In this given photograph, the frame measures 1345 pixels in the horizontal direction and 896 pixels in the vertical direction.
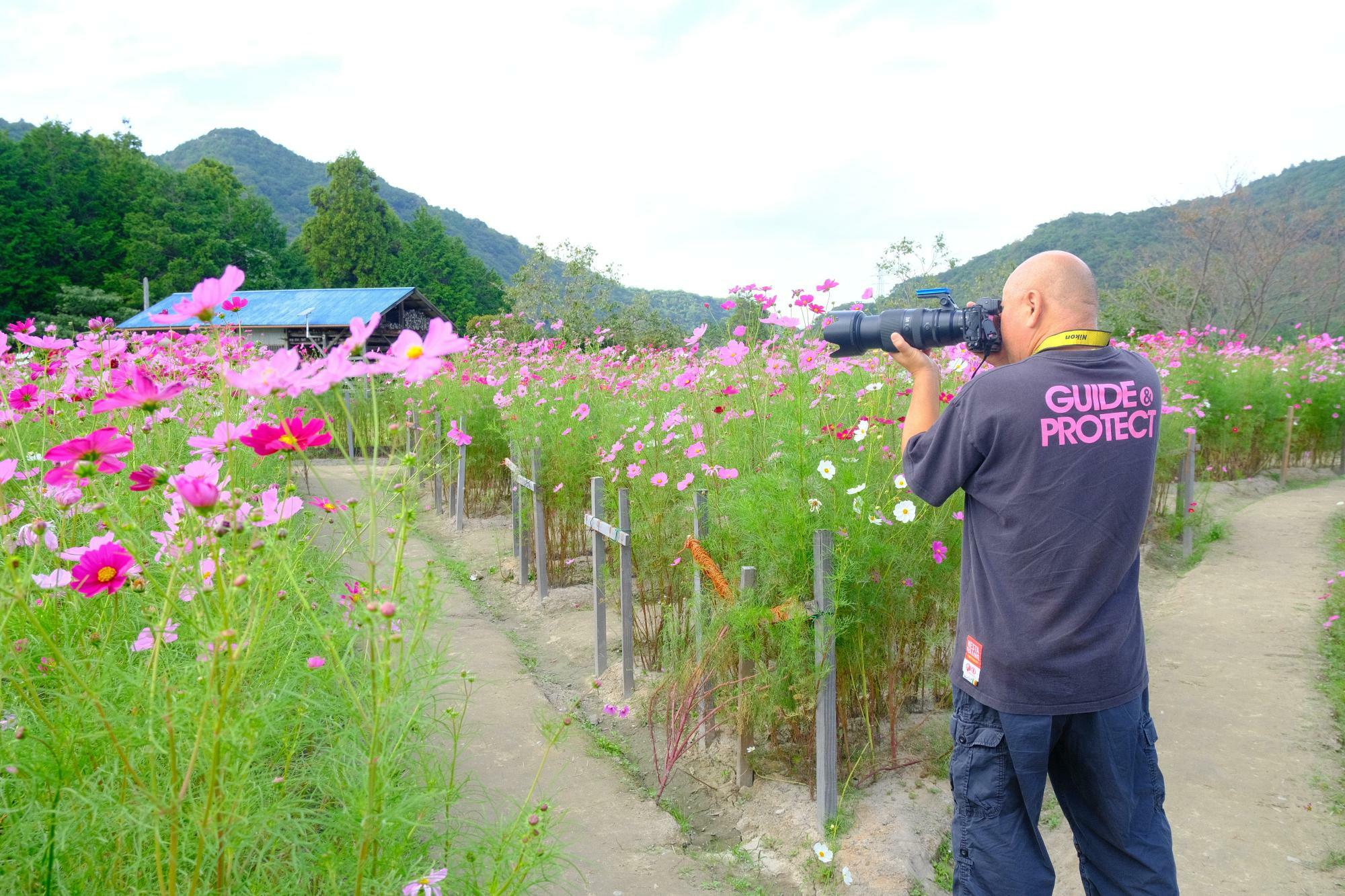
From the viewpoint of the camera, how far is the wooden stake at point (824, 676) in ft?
7.98

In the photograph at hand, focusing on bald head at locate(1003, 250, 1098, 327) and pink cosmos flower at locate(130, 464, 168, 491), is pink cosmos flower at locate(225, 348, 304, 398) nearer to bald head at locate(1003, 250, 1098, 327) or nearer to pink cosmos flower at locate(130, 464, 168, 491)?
pink cosmos flower at locate(130, 464, 168, 491)

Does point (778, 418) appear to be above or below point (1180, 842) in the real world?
above

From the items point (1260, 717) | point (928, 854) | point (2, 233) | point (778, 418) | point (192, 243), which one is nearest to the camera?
point (928, 854)

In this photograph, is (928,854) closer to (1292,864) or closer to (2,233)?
(1292,864)

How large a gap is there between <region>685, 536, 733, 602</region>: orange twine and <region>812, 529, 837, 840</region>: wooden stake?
0.32 meters

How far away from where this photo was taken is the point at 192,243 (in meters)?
30.0

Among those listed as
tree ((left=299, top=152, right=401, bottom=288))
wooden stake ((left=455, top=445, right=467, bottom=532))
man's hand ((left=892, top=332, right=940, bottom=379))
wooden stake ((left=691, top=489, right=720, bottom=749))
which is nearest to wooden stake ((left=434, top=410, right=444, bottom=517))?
wooden stake ((left=455, top=445, right=467, bottom=532))

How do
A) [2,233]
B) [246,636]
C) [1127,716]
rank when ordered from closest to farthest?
[246,636]
[1127,716]
[2,233]

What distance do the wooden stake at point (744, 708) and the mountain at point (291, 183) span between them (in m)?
61.4

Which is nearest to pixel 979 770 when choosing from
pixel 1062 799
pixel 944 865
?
pixel 1062 799

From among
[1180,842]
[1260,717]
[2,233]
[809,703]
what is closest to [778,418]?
[809,703]

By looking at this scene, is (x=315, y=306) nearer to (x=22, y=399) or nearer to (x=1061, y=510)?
(x=22, y=399)

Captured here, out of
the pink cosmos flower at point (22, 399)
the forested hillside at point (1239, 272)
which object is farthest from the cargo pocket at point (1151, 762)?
the forested hillside at point (1239, 272)

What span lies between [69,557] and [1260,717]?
429 centimetres
